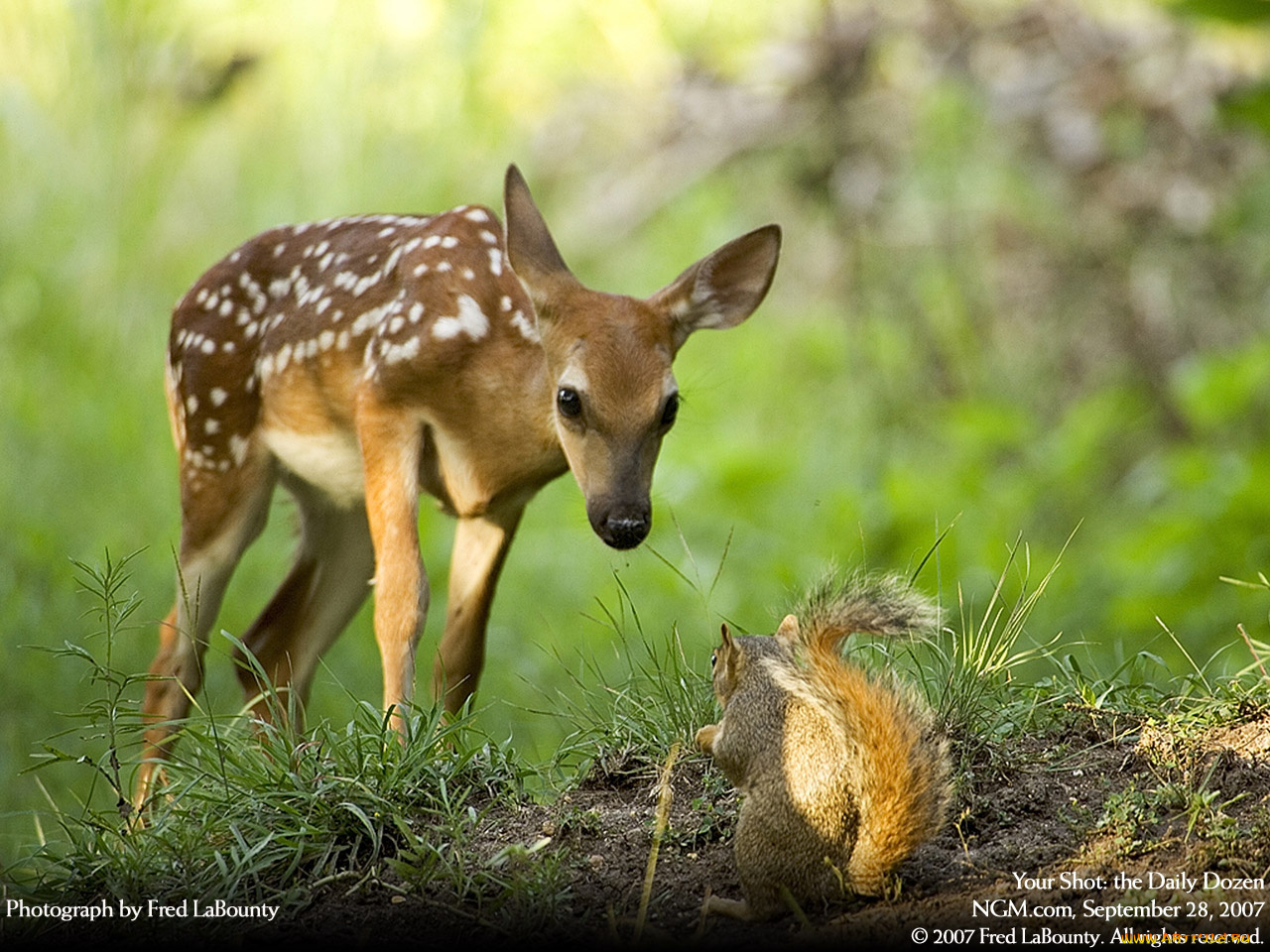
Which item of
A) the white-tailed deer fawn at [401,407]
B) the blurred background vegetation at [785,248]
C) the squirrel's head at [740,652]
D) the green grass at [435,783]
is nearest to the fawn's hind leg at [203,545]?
the white-tailed deer fawn at [401,407]

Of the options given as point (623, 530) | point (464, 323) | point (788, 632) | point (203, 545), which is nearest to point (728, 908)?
point (788, 632)

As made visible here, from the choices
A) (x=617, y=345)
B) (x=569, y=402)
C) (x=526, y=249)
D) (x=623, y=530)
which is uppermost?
(x=526, y=249)

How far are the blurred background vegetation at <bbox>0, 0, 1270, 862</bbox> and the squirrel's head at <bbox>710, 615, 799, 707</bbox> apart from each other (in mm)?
3720

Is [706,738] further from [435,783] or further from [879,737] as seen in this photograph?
[435,783]

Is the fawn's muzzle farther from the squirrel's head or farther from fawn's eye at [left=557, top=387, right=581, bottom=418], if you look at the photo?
the squirrel's head

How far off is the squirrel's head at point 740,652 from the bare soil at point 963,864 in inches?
14.6

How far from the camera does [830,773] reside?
311cm

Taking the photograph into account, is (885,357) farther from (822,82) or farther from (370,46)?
(370,46)

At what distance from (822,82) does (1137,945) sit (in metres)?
7.33

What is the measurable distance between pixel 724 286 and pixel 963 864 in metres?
2.24

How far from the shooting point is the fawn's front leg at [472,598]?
16.8 ft

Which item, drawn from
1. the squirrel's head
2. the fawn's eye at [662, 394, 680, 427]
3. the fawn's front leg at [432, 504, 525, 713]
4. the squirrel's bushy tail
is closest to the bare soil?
the squirrel's bushy tail

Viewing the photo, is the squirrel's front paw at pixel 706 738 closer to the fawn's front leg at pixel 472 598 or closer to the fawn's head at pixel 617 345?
the fawn's head at pixel 617 345

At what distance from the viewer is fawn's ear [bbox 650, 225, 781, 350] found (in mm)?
4887
